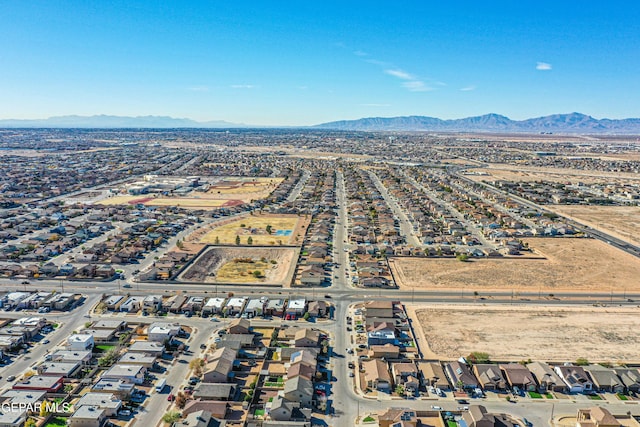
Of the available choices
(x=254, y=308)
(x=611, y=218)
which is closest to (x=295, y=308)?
(x=254, y=308)

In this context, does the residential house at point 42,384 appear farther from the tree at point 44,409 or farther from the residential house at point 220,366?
the residential house at point 220,366

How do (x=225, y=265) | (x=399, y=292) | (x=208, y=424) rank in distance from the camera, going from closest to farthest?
(x=208, y=424), (x=399, y=292), (x=225, y=265)

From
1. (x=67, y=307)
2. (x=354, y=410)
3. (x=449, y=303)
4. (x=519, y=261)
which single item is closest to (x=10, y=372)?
(x=67, y=307)

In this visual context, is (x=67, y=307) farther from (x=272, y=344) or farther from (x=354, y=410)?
(x=354, y=410)

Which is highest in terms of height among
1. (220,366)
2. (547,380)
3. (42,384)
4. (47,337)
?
(220,366)

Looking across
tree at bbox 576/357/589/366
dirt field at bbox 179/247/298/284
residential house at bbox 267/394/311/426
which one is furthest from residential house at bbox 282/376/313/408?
tree at bbox 576/357/589/366

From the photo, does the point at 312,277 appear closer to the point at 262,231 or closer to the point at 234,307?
the point at 234,307

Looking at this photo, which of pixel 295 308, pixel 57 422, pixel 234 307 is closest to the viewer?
pixel 57 422

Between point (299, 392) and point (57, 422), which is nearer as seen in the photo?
point (57, 422)
